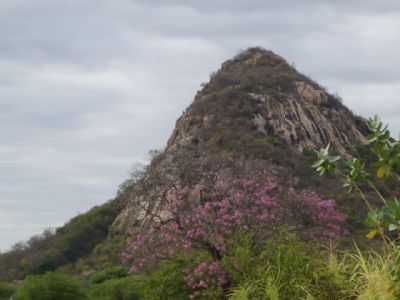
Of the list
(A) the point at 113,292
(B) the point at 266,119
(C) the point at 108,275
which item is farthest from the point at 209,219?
(B) the point at 266,119

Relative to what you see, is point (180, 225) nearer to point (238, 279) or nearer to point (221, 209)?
point (221, 209)

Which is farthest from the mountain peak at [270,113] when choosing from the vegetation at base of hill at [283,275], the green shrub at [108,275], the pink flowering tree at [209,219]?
the vegetation at base of hill at [283,275]

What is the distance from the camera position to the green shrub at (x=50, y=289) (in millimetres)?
16719

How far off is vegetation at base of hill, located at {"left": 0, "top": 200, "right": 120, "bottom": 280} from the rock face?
3118 mm

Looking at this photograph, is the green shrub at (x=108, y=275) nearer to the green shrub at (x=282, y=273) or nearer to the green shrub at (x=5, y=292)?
the green shrub at (x=5, y=292)

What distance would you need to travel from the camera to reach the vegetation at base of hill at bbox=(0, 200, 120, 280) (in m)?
42.8

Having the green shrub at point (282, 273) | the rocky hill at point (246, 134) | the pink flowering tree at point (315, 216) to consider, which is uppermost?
the rocky hill at point (246, 134)

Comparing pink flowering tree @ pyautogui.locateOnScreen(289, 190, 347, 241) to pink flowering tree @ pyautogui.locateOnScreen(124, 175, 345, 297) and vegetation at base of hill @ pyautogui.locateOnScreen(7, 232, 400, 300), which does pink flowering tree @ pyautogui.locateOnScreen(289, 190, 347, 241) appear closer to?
pink flowering tree @ pyautogui.locateOnScreen(124, 175, 345, 297)

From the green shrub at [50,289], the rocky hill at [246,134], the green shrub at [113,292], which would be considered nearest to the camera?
the green shrub at [50,289]

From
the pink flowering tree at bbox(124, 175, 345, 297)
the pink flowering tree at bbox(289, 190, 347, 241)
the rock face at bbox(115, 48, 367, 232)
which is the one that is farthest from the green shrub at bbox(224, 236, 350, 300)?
the rock face at bbox(115, 48, 367, 232)

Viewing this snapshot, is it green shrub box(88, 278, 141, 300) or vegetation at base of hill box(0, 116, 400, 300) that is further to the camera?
green shrub box(88, 278, 141, 300)

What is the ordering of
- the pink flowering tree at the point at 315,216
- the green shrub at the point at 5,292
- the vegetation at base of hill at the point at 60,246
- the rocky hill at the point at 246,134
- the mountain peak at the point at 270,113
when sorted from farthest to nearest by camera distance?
1. the mountain peak at the point at 270,113
2. the vegetation at base of hill at the point at 60,246
3. the rocky hill at the point at 246,134
4. the green shrub at the point at 5,292
5. the pink flowering tree at the point at 315,216

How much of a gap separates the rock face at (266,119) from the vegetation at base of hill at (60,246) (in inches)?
123

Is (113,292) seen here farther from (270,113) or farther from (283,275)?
(270,113)
